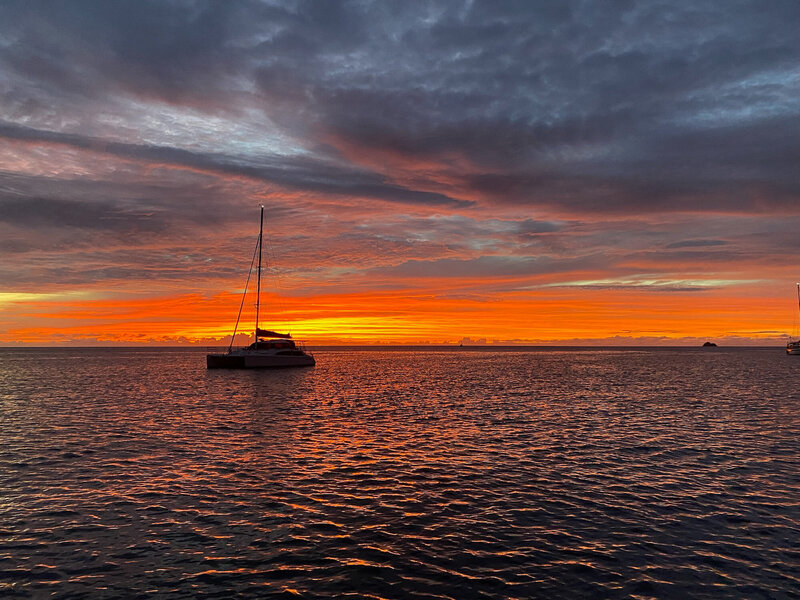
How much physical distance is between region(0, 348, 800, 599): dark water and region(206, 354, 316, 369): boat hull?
60.0 m

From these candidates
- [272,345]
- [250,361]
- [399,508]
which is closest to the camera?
[399,508]

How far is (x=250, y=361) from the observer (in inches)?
3846

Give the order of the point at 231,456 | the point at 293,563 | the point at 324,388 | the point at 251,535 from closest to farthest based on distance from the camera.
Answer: the point at 293,563
the point at 251,535
the point at 231,456
the point at 324,388

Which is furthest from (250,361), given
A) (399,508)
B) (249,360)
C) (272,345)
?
(399,508)

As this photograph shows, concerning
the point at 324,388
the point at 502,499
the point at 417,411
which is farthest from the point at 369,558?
the point at 324,388

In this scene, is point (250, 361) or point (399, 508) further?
point (250, 361)

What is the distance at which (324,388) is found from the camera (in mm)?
68500

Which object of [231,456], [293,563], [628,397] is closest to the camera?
[293,563]

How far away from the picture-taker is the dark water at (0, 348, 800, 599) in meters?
12.4

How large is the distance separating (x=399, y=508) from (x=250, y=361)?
85103 millimetres

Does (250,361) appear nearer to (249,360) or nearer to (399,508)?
(249,360)

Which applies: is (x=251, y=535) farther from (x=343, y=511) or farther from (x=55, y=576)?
(x=55, y=576)

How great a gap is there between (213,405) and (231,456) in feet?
80.0

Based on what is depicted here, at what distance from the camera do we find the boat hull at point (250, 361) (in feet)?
320
